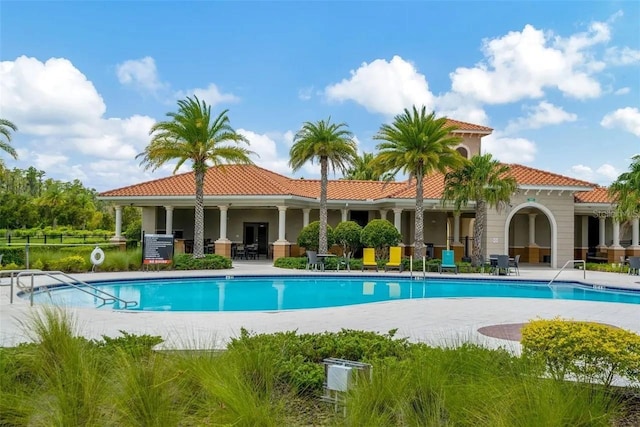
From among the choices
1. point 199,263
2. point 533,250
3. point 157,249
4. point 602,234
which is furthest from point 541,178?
point 157,249

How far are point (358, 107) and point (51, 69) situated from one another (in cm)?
1961

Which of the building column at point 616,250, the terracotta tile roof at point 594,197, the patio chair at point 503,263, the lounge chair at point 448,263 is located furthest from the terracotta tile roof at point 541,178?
the lounge chair at point 448,263

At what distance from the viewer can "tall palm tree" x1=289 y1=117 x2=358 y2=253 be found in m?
26.0

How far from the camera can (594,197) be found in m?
29.9

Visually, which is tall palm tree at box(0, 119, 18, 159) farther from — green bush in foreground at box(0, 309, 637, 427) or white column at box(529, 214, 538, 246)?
white column at box(529, 214, 538, 246)

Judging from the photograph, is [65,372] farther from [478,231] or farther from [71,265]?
[478,231]

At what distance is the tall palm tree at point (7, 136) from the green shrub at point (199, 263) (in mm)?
8778

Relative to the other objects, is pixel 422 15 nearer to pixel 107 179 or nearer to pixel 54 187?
pixel 107 179

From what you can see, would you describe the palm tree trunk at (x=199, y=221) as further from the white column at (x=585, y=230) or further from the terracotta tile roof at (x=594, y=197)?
the white column at (x=585, y=230)

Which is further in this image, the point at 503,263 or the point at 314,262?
the point at 314,262

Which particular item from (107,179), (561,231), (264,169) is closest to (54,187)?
(107,179)

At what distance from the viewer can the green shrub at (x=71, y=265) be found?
2158 cm

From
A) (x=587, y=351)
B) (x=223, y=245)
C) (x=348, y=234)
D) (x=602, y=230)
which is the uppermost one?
(x=602, y=230)

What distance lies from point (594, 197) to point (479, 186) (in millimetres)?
9504
